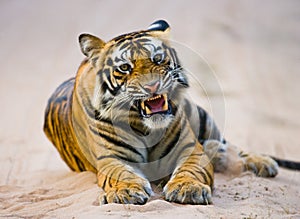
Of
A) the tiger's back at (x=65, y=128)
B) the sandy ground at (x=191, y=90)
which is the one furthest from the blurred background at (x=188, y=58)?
the tiger's back at (x=65, y=128)

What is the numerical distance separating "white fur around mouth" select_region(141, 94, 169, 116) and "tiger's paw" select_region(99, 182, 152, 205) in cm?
44

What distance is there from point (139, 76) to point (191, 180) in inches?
25.6

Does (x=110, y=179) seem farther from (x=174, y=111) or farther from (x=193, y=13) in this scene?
(x=193, y=13)

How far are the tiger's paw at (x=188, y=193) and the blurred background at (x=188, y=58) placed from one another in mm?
1786

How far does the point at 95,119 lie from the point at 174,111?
493mm

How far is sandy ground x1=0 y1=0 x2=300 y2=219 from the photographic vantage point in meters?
3.73

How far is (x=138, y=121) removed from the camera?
3.91 m

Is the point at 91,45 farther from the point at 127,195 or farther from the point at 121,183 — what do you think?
the point at 127,195

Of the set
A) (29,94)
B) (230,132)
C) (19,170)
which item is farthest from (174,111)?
(29,94)

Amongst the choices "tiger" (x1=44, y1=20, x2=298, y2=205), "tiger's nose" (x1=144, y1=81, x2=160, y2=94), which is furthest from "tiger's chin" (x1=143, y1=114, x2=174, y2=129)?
"tiger's nose" (x1=144, y1=81, x2=160, y2=94)

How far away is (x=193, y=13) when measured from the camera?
12.4 metres

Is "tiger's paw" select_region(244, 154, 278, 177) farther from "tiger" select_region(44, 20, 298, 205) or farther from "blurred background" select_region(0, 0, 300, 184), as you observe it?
"blurred background" select_region(0, 0, 300, 184)

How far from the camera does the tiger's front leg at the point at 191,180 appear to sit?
347cm

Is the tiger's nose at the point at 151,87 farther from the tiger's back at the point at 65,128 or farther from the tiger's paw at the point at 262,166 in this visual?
the tiger's paw at the point at 262,166
